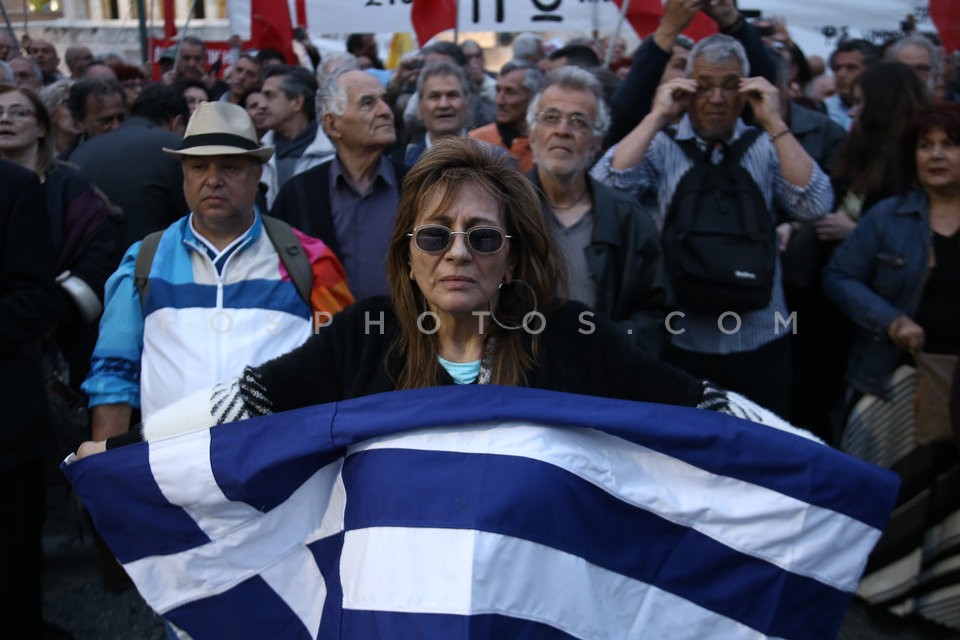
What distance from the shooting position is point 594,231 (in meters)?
3.74

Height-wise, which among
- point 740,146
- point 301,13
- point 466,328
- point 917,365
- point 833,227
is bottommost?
point 917,365

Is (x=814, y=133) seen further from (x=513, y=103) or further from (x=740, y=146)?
(x=513, y=103)

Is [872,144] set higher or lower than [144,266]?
higher

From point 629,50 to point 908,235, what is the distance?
12495 millimetres

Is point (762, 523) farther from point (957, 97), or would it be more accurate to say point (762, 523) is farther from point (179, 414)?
point (957, 97)

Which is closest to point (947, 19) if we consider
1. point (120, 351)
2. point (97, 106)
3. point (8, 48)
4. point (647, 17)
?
point (647, 17)

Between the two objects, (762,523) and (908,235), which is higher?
(908,235)

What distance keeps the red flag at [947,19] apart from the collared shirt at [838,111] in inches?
29.7

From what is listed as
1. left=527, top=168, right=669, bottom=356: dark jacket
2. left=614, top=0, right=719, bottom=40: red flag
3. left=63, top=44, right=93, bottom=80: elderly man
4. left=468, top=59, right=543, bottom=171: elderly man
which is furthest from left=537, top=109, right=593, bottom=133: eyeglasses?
left=63, top=44, right=93, bottom=80: elderly man

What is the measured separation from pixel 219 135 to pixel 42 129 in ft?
4.24

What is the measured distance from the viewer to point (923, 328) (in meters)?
4.20

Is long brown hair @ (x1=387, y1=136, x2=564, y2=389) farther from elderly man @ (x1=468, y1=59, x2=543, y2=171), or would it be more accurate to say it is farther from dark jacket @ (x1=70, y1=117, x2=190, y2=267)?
elderly man @ (x1=468, y1=59, x2=543, y2=171)

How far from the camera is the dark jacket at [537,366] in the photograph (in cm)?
258

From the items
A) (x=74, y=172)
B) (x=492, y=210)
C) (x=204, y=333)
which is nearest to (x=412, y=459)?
(x=492, y=210)
